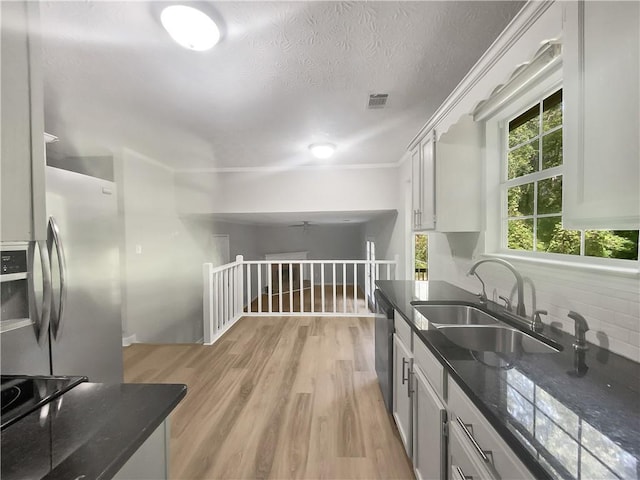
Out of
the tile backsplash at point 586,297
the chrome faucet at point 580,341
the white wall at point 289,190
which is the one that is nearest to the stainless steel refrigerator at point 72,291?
the white wall at point 289,190

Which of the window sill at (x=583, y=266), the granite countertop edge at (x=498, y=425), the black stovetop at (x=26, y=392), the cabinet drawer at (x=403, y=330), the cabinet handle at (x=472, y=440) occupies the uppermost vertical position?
the window sill at (x=583, y=266)

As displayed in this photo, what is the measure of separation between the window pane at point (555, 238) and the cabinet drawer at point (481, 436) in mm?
1065

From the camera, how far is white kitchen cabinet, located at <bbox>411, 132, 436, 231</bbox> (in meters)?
1.99

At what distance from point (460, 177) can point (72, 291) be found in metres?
2.84

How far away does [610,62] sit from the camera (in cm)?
75

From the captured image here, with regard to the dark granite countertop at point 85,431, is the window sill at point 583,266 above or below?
above

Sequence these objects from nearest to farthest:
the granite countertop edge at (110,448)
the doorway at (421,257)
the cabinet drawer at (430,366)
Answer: the granite countertop edge at (110,448) → the cabinet drawer at (430,366) → the doorway at (421,257)

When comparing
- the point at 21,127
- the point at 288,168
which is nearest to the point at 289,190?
the point at 288,168

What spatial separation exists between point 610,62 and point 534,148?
3.50ft

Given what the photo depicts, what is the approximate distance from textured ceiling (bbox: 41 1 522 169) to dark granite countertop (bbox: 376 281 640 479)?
1.54 metres

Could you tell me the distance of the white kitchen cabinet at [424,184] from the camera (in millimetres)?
1985

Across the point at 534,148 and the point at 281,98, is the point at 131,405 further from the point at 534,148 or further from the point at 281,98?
the point at 534,148

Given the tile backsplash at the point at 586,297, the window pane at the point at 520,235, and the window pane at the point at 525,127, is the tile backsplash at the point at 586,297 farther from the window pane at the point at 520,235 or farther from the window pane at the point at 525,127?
the window pane at the point at 525,127

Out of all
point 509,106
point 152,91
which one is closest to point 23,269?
point 152,91
